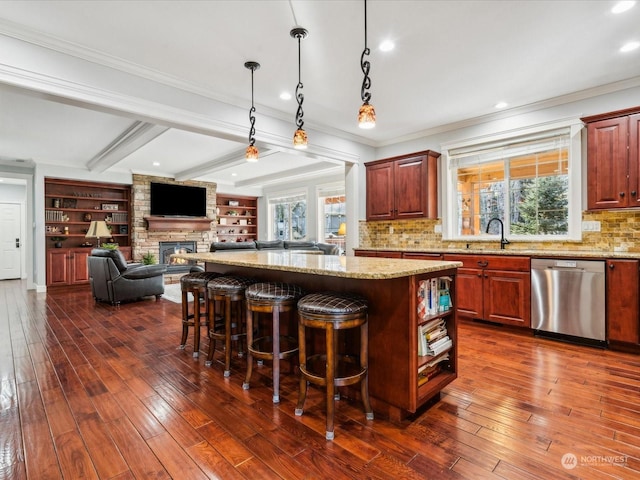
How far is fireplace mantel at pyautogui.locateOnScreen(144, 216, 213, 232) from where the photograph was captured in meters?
8.59

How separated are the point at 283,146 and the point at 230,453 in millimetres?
3527

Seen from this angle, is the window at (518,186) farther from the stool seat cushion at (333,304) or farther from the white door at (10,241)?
the white door at (10,241)

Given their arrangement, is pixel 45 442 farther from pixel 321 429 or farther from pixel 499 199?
pixel 499 199

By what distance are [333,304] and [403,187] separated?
3539mm

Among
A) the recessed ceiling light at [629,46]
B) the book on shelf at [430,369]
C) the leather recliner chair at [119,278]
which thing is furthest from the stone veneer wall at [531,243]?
the leather recliner chair at [119,278]

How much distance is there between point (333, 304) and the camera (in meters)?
1.90

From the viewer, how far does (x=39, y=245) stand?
7039 mm

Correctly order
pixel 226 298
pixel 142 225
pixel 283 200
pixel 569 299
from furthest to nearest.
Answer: pixel 283 200, pixel 142 225, pixel 569 299, pixel 226 298

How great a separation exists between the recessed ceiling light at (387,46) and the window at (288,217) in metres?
6.97

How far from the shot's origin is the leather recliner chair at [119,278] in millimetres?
5289

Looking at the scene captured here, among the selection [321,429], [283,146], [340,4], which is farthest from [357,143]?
[321,429]

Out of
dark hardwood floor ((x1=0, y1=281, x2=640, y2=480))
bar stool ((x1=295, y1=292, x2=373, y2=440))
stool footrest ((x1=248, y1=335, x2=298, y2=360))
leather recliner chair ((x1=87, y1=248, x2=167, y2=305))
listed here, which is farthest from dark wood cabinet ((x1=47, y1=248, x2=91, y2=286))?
bar stool ((x1=295, y1=292, x2=373, y2=440))

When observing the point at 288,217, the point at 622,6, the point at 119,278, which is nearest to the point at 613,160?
the point at 622,6

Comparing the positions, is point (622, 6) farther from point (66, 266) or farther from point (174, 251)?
point (66, 266)
